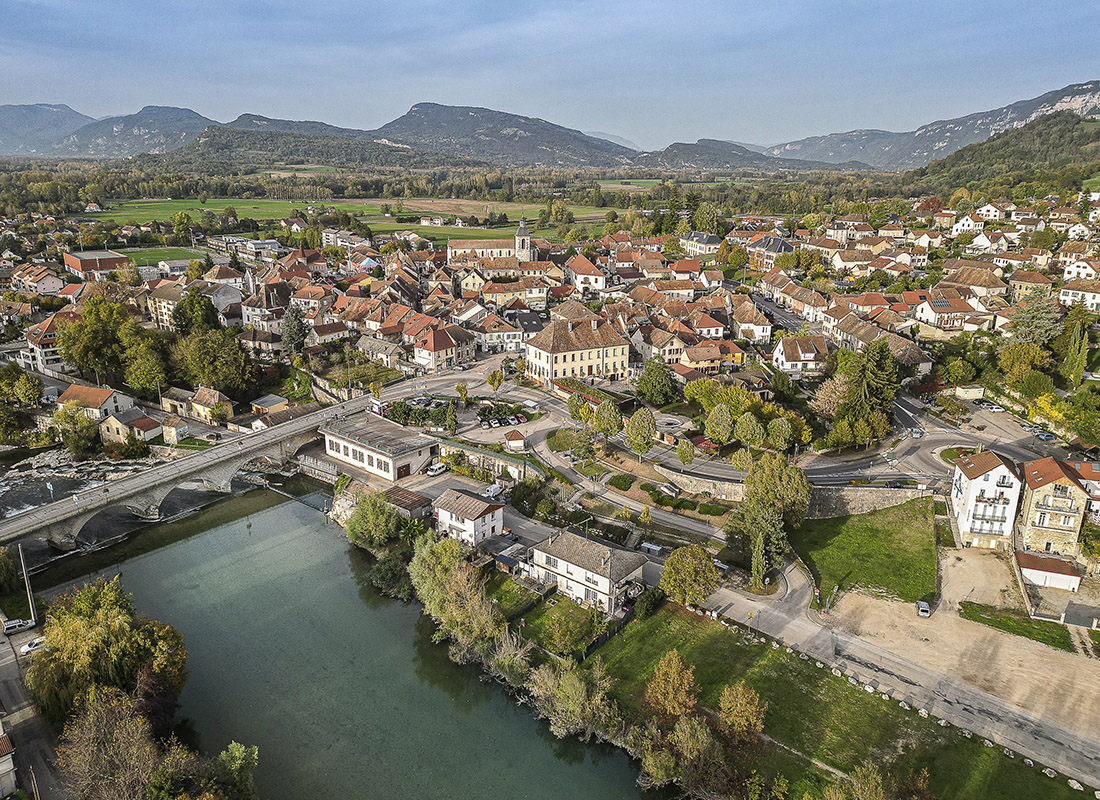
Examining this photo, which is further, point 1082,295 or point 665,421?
point 1082,295

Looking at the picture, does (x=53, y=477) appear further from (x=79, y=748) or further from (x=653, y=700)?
(x=653, y=700)

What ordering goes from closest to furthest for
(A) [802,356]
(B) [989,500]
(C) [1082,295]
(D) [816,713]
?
(D) [816,713] → (B) [989,500] → (A) [802,356] → (C) [1082,295]

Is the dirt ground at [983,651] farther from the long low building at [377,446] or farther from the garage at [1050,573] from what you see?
the long low building at [377,446]

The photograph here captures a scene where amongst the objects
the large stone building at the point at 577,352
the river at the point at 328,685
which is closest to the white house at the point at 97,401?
the river at the point at 328,685

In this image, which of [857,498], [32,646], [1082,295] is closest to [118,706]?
[32,646]

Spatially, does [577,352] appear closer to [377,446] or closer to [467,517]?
[377,446]

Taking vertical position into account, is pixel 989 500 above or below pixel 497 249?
below

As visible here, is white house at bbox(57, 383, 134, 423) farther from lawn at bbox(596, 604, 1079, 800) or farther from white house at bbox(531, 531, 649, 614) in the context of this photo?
lawn at bbox(596, 604, 1079, 800)

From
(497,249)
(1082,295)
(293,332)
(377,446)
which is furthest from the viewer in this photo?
(497,249)
